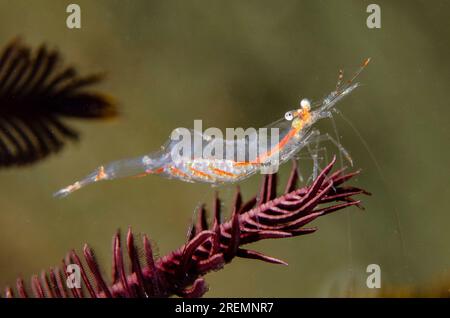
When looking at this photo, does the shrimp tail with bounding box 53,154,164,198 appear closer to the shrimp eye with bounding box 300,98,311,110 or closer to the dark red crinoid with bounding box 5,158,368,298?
the shrimp eye with bounding box 300,98,311,110

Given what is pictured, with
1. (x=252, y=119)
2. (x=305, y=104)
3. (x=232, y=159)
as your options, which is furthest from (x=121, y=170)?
(x=305, y=104)

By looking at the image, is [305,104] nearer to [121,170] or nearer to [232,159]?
[232,159]

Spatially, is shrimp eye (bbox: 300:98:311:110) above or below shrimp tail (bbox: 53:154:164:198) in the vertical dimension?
above

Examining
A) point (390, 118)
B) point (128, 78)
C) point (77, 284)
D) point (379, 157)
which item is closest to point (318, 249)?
point (379, 157)

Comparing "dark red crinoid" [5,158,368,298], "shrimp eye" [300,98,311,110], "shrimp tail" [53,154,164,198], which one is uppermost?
"shrimp eye" [300,98,311,110]

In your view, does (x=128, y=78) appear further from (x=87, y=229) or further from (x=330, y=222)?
(x=330, y=222)

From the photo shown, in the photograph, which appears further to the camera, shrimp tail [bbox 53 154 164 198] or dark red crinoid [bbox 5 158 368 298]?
shrimp tail [bbox 53 154 164 198]

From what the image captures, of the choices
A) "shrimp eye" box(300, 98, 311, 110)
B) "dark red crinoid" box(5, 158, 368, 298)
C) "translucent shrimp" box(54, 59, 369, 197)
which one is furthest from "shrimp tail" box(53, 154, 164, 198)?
"dark red crinoid" box(5, 158, 368, 298)

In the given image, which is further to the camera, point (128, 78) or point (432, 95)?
point (432, 95)
